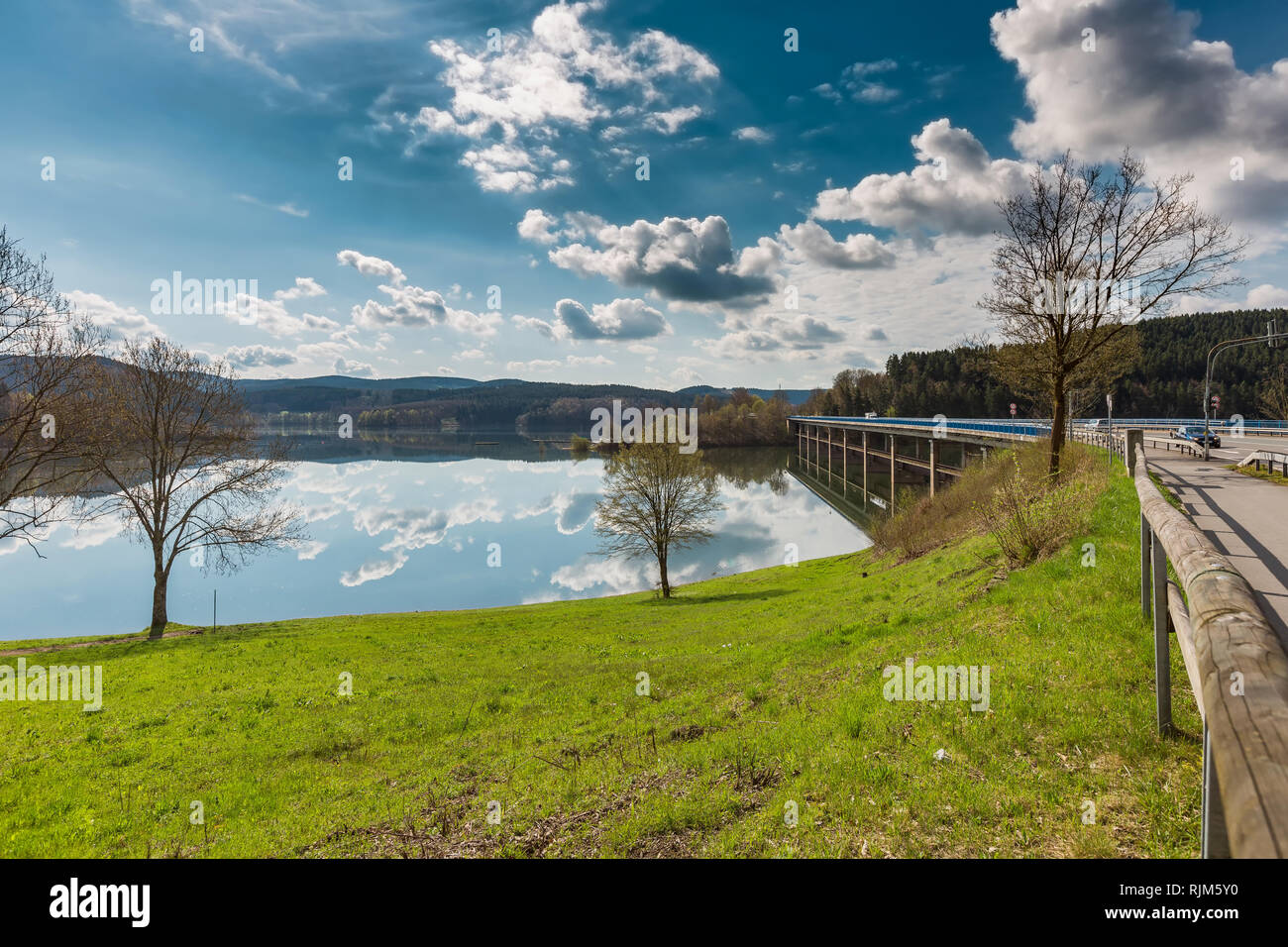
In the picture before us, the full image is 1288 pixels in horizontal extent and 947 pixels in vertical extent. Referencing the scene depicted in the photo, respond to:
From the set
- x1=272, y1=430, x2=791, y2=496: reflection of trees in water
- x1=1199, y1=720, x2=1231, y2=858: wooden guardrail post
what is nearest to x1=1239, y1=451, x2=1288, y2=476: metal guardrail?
x1=1199, y1=720, x2=1231, y2=858: wooden guardrail post

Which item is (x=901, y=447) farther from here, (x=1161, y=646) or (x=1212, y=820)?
(x=1212, y=820)

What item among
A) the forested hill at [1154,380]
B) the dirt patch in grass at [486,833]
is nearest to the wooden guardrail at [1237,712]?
the dirt patch in grass at [486,833]

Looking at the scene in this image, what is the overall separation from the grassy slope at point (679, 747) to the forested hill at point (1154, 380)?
276ft

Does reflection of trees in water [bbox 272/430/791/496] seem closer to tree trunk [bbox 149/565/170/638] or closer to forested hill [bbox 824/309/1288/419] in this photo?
forested hill [bbox 824/309/1288/419]

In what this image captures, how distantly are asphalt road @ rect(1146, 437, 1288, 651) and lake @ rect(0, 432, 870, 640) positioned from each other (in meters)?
21.6

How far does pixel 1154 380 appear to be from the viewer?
105000mm

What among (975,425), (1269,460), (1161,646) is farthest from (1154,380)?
(1161,646)

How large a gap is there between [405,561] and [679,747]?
41.2 metres

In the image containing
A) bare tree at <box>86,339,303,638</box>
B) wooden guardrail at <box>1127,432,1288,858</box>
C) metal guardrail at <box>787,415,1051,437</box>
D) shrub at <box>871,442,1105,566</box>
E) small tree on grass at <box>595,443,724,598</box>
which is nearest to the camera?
wooden guardrail at <box>1127,432,1288,858</box>

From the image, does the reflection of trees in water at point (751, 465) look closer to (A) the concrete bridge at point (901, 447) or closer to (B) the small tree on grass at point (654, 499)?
(A) the concrete bridge at point (901, 447)

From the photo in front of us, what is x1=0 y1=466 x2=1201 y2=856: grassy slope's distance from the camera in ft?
15.6

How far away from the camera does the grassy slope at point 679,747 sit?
476 cm
